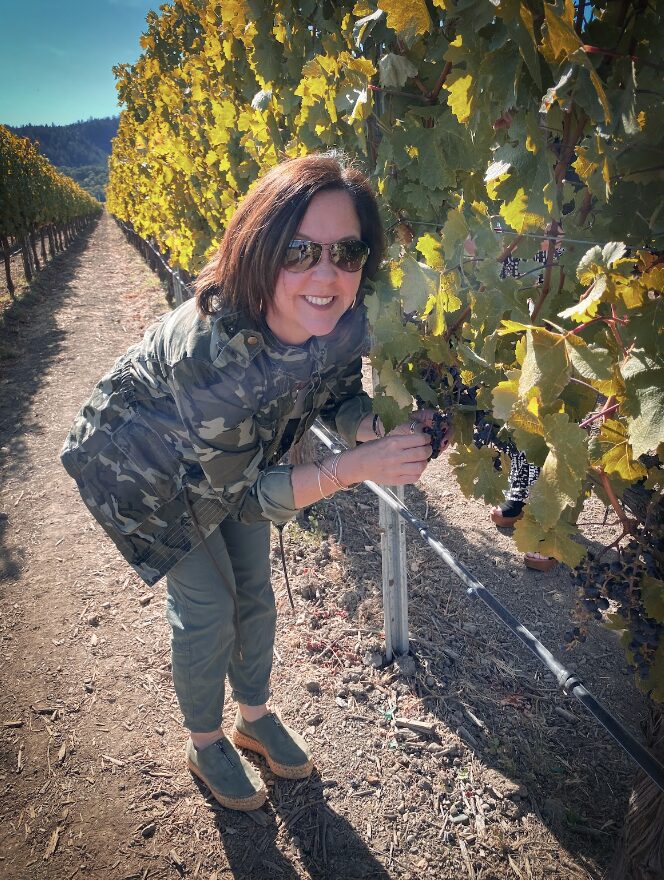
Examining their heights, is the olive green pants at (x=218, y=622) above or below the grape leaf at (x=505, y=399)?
below

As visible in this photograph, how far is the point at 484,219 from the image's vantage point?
1141 millimetres

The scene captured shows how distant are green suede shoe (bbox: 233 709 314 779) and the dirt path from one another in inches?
2.8

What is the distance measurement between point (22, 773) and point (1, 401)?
5246mm

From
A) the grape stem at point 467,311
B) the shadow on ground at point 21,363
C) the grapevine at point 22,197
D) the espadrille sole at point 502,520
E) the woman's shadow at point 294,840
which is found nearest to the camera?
the grape stem at point 467,311

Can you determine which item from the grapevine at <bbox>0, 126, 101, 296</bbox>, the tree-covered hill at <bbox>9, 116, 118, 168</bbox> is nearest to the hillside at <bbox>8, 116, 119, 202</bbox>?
the tree-covered hill at <bbox>9, 116, 118, 168</bbox>

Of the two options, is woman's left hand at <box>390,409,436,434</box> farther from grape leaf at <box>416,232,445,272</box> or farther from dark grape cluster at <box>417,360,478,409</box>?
grape leaf at <box>416,232,445,272</box>

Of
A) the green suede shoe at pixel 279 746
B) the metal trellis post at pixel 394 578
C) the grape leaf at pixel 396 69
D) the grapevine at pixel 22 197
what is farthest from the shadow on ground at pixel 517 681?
the grapevine at pixel 22 197

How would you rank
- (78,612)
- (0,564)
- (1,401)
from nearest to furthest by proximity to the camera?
(78,612) < (0,564) < (1,401)

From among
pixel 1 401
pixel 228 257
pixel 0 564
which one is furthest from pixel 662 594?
pixel 1 401

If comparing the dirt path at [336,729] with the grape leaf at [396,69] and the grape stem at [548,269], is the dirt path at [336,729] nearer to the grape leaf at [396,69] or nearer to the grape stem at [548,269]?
the grape stem at [548,269]

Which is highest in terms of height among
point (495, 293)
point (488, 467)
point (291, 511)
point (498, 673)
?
point (495, 293)

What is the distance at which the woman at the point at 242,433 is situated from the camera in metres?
1.51

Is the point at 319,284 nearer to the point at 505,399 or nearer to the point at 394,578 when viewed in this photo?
the point at 505,399

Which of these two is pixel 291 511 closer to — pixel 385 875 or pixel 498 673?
pixel 385 875
